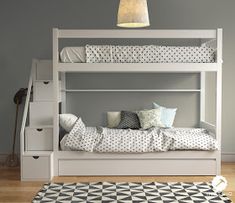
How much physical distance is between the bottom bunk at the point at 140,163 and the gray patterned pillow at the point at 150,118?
67 cm

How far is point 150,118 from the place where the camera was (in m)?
5.70

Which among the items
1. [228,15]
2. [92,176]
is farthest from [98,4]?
[92,176]

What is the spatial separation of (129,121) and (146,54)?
3.59 ft

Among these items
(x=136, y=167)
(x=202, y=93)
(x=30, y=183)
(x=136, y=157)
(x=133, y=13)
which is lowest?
(x=30, y=183)

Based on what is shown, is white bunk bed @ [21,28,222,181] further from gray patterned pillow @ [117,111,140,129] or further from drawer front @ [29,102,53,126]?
gray patterned pillow @ [117,111,140,129]

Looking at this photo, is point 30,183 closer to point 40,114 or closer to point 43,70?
point 40,114

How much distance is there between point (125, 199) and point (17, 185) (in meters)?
1.31

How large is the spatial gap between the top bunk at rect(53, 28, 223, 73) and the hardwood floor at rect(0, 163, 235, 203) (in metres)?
1.26

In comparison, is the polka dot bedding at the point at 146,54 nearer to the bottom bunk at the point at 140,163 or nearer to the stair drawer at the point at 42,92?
the stair drawer at the point at 42,92

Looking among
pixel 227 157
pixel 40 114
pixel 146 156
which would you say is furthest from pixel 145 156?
pixel 227 157

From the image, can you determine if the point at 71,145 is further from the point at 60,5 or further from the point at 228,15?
the point at 228,15

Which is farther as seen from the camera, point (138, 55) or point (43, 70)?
point (43, 70)

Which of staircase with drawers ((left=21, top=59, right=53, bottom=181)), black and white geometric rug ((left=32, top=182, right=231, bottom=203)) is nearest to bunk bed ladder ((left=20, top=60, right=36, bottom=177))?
staircase with drawers ((left=21, top=59, right=53, bottom=181))

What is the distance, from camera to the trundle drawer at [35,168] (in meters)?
4.90
